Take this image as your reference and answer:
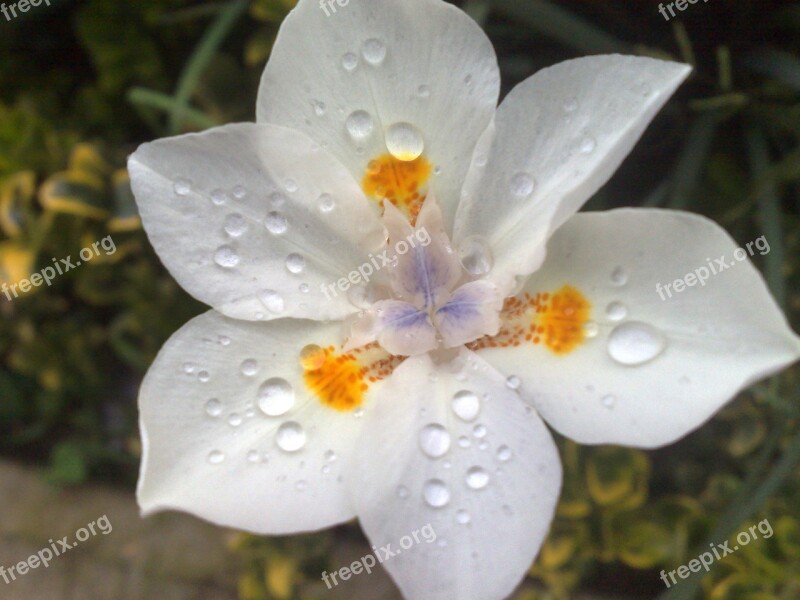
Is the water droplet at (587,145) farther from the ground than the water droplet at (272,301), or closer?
farther from the ground

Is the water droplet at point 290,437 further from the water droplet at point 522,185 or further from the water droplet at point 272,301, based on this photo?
the water droplet at point 522,185

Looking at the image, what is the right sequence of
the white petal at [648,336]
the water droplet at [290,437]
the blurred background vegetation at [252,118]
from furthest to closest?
the blurred background vegetation at [252,118] < the water droplet at [290,437] < the white petal at [648,336]

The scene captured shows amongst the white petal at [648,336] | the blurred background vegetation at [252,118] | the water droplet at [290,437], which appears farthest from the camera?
the blurred background vegetation at [252,118]

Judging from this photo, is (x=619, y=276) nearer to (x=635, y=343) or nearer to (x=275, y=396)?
(x=635, y=343)

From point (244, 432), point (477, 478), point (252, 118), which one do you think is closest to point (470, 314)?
point (477, 478)

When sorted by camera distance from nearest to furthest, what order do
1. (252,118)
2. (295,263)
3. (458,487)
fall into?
1. (458,487)
2. (295,263)
3. (252,118)

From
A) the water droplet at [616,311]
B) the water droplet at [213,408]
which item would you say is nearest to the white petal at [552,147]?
the water droplet at [616,311]
